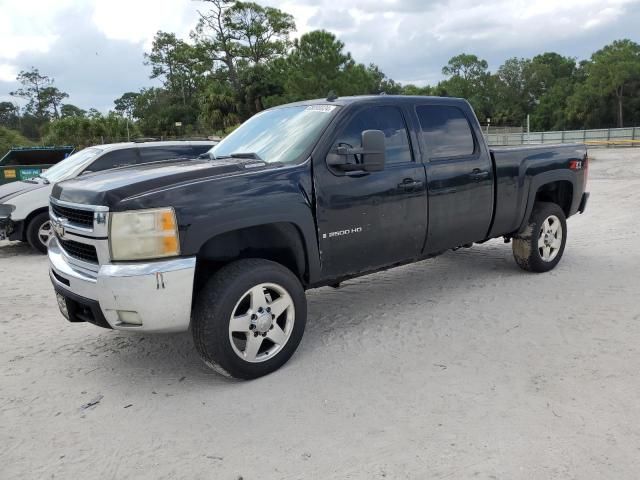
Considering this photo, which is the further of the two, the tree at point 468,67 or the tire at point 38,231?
the tree at point 468,67

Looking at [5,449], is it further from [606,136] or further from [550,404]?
[606,136]

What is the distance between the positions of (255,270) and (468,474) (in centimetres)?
179

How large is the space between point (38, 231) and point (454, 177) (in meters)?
6.40

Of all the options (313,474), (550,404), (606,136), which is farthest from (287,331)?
(606,136)

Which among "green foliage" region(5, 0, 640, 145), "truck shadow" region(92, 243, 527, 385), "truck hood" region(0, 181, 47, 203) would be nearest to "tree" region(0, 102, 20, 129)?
"green foliage" region(5, 0, 640, 145)

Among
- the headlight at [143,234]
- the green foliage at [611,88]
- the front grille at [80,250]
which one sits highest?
the green foliage at [611,88]

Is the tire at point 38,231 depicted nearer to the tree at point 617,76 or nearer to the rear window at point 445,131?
the rear window at point 445,131

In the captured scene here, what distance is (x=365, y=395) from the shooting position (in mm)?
3455

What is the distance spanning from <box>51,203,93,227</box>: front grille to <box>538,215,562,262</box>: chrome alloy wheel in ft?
15.3

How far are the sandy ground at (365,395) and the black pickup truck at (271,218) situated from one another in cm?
48

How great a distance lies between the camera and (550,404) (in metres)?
3.26

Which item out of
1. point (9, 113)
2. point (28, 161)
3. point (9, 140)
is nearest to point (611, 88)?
point (9, 140)

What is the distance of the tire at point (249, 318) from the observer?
3.48 m

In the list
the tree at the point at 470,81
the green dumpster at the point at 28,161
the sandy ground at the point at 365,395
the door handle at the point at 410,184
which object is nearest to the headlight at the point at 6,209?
the sandy ground at the point at 365,395
